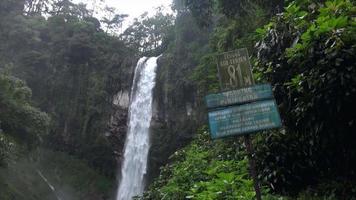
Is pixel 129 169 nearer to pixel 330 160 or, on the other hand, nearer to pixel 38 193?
pixel 38 193

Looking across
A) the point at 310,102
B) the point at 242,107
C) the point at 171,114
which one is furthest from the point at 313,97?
the point at 171,114

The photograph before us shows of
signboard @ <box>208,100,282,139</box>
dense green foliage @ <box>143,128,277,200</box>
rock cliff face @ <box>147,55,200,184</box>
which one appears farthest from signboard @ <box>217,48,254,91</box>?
rock cliff face @ <box>147,55,200,184</box>

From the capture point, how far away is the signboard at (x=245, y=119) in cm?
397

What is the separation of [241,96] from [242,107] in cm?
13

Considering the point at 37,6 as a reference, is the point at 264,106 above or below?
below

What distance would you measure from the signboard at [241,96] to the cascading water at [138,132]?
15.4 meters

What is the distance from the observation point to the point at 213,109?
163 inches

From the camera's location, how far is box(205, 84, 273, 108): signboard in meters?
4.08

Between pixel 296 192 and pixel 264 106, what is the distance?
234cm

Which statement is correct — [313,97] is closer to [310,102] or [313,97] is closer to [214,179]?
[310,102]

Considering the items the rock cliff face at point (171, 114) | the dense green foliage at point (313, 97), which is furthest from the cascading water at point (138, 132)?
the dense green foliage at point (313, 97)

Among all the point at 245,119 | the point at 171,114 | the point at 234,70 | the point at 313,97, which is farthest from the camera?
the point at 171,114

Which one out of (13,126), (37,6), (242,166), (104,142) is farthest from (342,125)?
(37,6)

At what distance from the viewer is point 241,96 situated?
4125 millimetres
